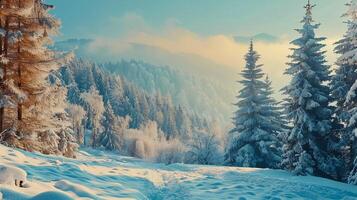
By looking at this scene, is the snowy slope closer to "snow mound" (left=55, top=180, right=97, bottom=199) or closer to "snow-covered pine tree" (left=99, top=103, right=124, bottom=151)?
"snow mound" (left=55, top=180, right=97, bottom=199)

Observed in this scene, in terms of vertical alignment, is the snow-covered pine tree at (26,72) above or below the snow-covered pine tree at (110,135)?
above

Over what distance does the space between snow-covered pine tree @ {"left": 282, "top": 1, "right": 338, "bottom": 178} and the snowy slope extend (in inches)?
191

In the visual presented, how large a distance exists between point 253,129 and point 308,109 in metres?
9.81

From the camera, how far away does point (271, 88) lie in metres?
40.3

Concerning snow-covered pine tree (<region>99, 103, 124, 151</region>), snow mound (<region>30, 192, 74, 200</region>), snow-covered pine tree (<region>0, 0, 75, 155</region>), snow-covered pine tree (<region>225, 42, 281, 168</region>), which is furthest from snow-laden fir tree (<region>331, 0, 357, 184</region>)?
snow-covered pine tree (<region>99, 103, 124, 151</region>)

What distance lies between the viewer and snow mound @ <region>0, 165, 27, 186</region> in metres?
9.15

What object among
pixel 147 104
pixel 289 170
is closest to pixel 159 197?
pixel 289 170

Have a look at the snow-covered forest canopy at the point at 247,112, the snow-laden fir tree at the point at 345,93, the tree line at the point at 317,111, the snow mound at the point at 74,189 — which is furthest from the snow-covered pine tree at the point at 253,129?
the snow mound at the point at 74,189

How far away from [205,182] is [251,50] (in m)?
22.3

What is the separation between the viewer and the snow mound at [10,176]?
9.15 metres

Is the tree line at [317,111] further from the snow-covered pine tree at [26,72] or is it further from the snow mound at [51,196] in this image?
the snow mound at [51,196]

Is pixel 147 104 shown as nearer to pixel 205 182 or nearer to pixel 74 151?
pixel 74 151

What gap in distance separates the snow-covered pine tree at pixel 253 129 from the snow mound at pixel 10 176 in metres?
26.5

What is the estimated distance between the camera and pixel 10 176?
9.31 meters
